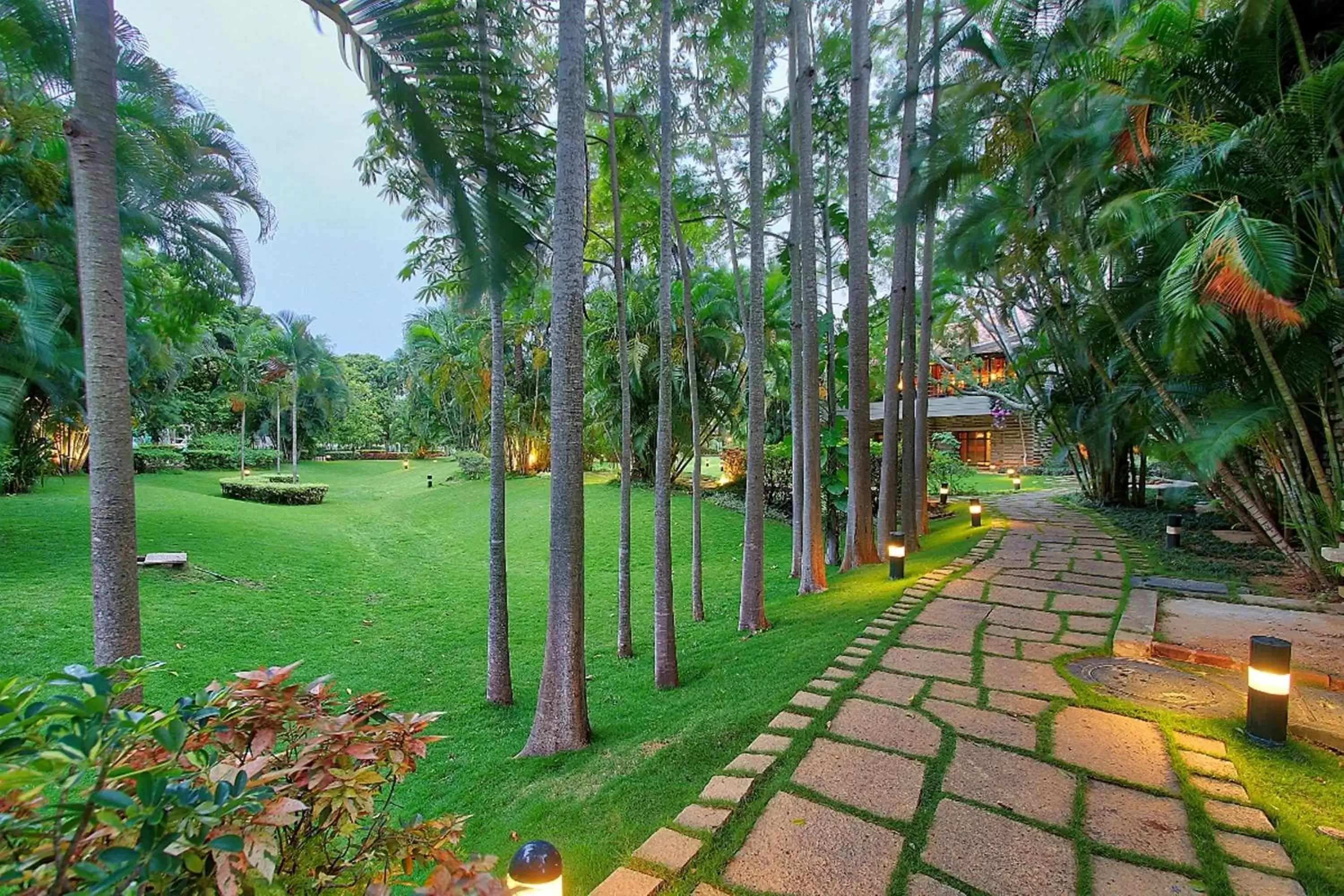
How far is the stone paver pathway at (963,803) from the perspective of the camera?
186 cm

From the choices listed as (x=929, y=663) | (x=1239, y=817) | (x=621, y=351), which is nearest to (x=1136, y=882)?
(x=1239, y=817)

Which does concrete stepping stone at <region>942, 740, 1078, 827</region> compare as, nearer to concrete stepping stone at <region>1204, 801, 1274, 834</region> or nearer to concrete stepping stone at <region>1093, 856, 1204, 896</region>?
concrete stepping stone at <region>1093, 856, 1204, 896</region>

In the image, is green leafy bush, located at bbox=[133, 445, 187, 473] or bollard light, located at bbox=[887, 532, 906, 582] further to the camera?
green leafy bush, located at bbox=[133, 445, 187, 473]

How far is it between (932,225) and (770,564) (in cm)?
604

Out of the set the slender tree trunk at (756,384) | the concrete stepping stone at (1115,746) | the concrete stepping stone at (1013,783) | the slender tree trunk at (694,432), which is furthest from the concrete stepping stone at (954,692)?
the slender tree trunk at (694,432)

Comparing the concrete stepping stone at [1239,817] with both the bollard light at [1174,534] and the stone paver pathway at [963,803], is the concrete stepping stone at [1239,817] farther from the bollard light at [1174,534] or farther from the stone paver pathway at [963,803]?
the bollard light at [1174,534]

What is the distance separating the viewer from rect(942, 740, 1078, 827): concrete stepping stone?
A: 2195 millimetres

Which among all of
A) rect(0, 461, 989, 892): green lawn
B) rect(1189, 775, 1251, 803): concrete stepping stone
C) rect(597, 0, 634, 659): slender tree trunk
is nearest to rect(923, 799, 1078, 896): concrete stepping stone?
rect(1189, 775, 1251, 803): concrete stepping stone

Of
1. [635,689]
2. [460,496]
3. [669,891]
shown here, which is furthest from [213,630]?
[460,496]

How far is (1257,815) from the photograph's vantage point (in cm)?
208

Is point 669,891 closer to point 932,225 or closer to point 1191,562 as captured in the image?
point 1191,562

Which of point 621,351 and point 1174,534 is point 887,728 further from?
point 1174,534

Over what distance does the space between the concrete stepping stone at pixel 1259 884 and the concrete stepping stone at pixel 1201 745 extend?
2.86 ft

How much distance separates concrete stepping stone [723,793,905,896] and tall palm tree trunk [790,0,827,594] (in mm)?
4661
